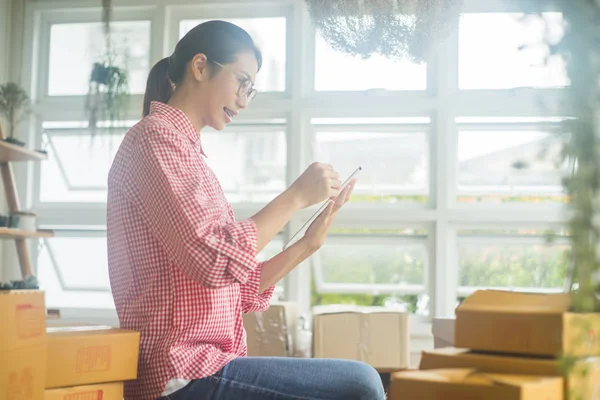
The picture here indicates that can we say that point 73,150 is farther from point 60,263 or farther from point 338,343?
point 338,343

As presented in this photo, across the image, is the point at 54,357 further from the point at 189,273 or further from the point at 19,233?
the point at 19,233

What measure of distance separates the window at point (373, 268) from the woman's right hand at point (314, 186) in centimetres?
218

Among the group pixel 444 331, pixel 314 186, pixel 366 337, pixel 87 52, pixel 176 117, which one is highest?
pixel 87 52

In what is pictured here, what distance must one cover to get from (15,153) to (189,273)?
2.34 m

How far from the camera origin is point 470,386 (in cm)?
87

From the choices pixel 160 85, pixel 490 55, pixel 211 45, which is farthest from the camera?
pixel 490 55

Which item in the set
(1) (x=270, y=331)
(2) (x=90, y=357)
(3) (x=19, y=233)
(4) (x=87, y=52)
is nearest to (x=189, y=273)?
(2) (x=90, y=357)

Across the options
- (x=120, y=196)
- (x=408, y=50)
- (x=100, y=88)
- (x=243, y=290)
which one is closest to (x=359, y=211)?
(x=408, y=50)

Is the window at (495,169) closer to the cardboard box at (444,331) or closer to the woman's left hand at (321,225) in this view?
the cardboard box at (444,331)

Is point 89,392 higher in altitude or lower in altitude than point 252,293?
lower

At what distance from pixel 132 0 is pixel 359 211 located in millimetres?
1680

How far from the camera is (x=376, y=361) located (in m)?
2.87

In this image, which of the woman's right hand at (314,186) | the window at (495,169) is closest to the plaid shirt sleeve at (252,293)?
the woman's right hand at (314,186)

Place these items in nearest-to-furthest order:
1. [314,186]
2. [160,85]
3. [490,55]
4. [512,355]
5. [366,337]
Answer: [512,355] → [314,186] → [160,85] → [366,337] → [490,55]
